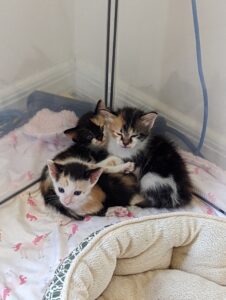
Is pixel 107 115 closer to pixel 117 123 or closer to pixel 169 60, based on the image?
pixel 117 123

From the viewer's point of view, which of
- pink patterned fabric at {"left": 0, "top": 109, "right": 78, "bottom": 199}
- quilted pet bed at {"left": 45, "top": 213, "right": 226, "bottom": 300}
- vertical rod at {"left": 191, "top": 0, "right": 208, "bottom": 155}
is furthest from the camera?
pink patterned fabric at {"left": 0, "top": 109, "right": 78, "bottom": 199}

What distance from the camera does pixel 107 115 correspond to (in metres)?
1.61

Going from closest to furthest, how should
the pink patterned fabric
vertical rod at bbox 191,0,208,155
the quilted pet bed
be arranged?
the quilted pet bed, vertical rod at bbox 191,0,208,155, the pink patterned fabric

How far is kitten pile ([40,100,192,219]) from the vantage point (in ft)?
5.15

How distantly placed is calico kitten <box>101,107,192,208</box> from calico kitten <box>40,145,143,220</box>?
A: 0.04 metres

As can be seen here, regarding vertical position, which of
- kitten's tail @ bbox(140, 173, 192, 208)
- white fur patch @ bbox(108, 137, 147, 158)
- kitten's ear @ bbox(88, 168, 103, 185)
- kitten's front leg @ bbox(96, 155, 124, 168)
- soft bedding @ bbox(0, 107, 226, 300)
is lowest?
soft bedding @ bbox(0, 107, 226, 300)

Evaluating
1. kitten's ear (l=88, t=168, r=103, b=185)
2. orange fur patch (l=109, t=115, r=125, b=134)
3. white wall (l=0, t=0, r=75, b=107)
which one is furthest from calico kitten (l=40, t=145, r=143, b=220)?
white wall (l=0, t=0, r=75, b=107)

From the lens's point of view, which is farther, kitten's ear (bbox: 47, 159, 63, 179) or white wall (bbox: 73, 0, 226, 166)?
white wall (bbox: 73, 0, 226, 166)

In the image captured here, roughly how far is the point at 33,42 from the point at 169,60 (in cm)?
49

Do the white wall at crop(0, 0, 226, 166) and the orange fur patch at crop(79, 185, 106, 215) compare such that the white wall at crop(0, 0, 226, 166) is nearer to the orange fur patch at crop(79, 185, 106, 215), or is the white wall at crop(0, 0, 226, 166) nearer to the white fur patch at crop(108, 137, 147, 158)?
the white fur patch at crop(108, 137, 147, 158)

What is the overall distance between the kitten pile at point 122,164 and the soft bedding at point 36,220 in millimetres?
40

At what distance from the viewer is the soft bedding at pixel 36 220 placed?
1.43 metres

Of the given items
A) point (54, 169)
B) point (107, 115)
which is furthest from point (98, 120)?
Answer: point (54, 169)

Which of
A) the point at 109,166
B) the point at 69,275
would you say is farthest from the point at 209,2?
the point at 69,275
